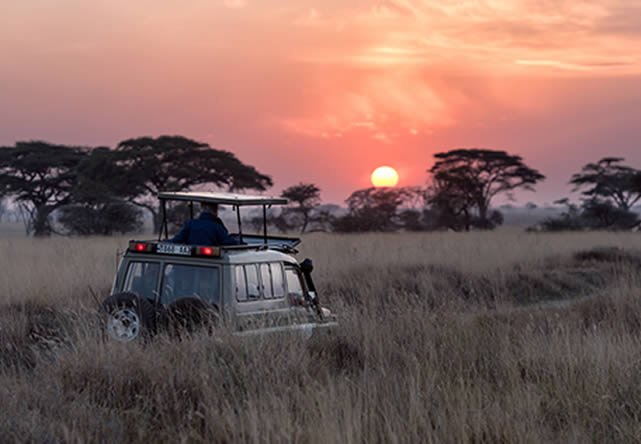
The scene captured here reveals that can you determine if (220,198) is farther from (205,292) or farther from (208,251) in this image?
(205,292)

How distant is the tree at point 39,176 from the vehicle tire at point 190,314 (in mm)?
33138

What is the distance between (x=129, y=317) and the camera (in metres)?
7.16

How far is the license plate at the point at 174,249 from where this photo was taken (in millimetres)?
7184

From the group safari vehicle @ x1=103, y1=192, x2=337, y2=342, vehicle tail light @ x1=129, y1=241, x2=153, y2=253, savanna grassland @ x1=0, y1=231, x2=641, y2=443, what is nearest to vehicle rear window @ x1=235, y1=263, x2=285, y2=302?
safari vehicle @ x1=103, y1=192, x2=337, y2=342

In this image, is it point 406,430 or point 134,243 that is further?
point 134,243

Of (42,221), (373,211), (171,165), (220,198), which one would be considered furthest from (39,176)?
(220,198)

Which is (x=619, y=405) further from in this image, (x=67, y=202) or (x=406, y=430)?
(x=67, y=202)

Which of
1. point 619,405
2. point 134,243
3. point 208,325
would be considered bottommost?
point 619,405

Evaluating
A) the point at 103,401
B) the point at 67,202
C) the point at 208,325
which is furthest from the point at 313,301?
the point at 67,202

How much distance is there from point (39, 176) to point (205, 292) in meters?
36.0

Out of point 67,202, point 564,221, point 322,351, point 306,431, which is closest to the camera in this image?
point 306,431

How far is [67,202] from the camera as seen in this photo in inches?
1577

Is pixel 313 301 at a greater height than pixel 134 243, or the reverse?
pixel 134 243

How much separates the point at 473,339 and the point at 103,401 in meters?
3.93
